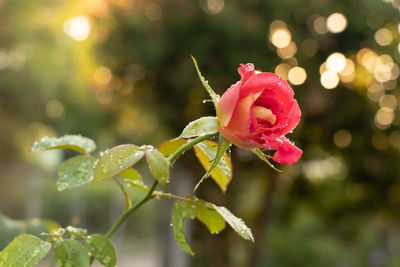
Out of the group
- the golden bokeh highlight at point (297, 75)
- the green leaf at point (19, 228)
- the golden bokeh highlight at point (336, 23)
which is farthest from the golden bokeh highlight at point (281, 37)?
the green leaf at point (19, 228)

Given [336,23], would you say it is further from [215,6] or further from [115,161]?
[115,161]

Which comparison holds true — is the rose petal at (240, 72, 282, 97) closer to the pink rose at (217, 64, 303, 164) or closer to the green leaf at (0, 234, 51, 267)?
the pink rose at (217, 64, 303, 164)

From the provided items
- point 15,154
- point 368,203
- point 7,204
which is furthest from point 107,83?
point 15,154

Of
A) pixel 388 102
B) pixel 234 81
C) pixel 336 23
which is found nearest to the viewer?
pixel 234 81

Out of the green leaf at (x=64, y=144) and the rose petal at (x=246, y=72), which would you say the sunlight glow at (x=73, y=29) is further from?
the rose petal at (x=246, y=72)

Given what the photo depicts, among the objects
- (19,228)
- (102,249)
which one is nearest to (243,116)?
(102,249)

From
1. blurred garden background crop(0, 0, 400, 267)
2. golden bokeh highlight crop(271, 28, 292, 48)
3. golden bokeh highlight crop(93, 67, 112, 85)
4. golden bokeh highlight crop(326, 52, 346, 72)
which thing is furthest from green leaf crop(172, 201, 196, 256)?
golden bokeh highlight crop(93, 67, 112, 85)
